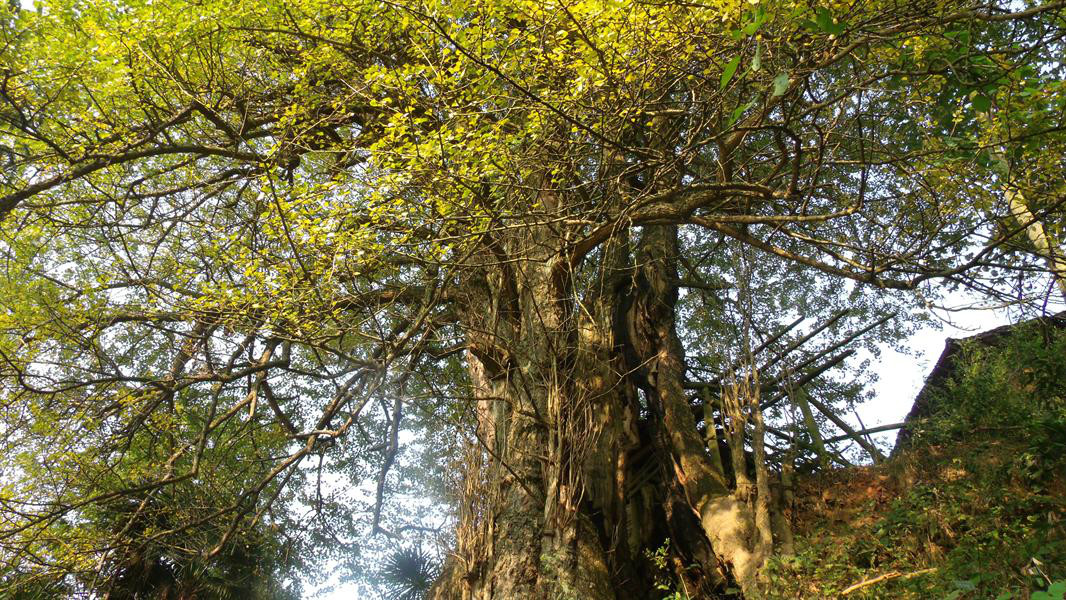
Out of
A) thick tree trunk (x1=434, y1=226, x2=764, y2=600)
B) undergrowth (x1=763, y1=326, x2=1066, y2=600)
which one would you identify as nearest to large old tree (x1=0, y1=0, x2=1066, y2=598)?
thick tree trunk (x1=434, y1=226, x2=764, y2=600)

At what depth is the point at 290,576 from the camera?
11.5 meters

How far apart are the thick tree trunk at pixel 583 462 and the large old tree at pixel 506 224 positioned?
3 centimetres

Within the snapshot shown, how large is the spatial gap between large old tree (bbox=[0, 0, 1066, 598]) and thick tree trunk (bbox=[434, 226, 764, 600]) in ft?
0.11

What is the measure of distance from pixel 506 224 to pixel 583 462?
7.80ft

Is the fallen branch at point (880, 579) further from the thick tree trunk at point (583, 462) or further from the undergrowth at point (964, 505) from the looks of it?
the thick tree trunk at point (583, 462)

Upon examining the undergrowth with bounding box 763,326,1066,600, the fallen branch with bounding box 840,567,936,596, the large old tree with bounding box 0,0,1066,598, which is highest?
the large old tree with bounding box 0,0,1066,598

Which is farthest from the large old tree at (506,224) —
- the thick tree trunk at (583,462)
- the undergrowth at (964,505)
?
the undergrowth at (964,505)

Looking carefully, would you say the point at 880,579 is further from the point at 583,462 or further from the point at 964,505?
the point at 583,462

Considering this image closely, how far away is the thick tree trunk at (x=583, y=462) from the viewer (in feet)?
17.9

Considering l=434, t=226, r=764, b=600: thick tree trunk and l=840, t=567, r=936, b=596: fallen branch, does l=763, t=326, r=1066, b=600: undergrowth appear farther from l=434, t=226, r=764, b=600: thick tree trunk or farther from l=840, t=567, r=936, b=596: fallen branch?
l=434, t=226, r=764, b=600: thick tree trunk

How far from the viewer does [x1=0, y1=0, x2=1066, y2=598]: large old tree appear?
4.54m

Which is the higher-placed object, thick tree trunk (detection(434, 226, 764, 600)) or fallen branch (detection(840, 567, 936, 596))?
thick tree trunk (detection(434, 226, 764, 600))

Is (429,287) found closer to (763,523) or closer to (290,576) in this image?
(763,523)

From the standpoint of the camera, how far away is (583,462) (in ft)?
18.8
